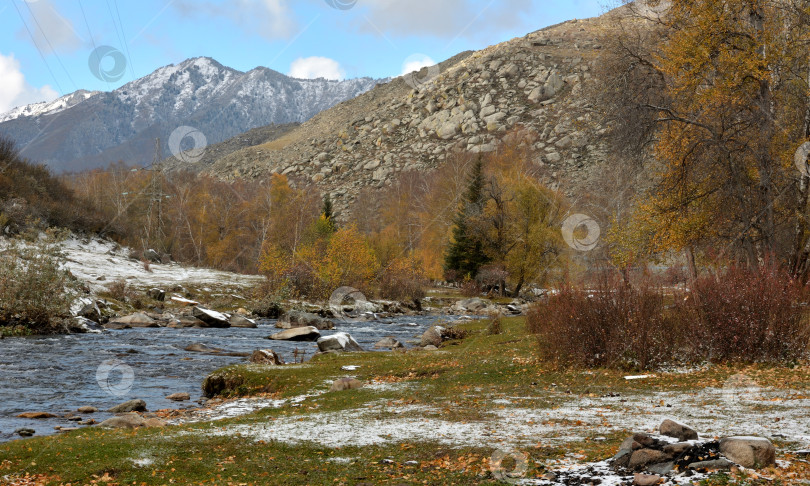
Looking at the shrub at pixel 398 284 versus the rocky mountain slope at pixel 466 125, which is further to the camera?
the rocky mountain slope at pixel 466 125

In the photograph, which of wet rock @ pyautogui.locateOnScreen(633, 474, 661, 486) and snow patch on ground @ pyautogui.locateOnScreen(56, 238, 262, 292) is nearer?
wet rock @ pyautogui.locateOnScreen(633, 474, 661, 486)

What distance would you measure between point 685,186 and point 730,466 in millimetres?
18536

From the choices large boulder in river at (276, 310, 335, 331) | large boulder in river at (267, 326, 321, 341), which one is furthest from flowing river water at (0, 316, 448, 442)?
large boulder in river at (276, 310, 335, 331)

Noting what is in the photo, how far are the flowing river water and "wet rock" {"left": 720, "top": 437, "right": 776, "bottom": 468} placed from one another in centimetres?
1163

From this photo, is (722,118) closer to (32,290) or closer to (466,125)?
(32,290)

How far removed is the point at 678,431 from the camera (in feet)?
24.9

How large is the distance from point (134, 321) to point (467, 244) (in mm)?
34506

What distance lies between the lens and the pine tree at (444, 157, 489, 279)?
193 feet

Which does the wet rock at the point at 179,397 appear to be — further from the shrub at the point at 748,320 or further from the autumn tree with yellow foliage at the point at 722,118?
the autumn tree with yellow foliage at the point at 722,118

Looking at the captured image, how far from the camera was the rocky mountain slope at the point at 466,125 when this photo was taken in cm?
10469

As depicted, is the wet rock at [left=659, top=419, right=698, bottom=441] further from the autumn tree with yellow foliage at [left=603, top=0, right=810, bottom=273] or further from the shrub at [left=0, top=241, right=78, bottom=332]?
the shrub at [left=0, top=241, right=78, bottom=332]

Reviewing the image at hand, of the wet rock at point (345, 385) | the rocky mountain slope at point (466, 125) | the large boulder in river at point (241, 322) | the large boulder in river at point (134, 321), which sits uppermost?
the rocky mountain slope at point (466, 125)

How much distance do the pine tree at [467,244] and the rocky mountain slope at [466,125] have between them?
32435mm

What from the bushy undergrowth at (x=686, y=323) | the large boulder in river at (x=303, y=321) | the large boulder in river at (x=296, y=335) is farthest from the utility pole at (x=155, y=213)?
the bushy undergrowth at (x=686, y=323)
